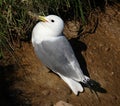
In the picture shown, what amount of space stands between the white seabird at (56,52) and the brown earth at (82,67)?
0.14m

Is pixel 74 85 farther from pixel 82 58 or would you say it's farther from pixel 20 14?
pixel 20 14

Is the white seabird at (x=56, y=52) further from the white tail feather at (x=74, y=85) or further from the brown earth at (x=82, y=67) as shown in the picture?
the brown earth at (x=82, y=67)

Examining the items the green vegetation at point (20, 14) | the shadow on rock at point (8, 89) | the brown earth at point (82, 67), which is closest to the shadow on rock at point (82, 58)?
the brown earth at point (82, 67)

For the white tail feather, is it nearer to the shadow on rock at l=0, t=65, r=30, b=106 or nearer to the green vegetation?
the shadow on rock at l=0, t=65, r=30, b=106

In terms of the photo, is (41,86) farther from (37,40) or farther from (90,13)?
(90,13)

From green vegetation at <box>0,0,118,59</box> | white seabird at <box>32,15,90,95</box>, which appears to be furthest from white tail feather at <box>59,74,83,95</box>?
green vegetation at <box>0,0,118,59</box>

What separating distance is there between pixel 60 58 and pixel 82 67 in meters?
0.47

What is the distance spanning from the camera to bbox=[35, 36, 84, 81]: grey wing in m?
4.50

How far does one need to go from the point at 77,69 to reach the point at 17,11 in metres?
0.83

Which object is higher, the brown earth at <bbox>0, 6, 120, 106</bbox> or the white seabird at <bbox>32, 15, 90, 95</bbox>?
the white seabird at <bbox>32, 15, 90, 95</bbox>

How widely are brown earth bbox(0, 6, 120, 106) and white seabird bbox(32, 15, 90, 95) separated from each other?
138 mm

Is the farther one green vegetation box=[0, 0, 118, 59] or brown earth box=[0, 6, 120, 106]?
green vegetation box=[0, 0, 118, 59]

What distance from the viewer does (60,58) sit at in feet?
14.8

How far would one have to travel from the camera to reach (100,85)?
4.82 meters
